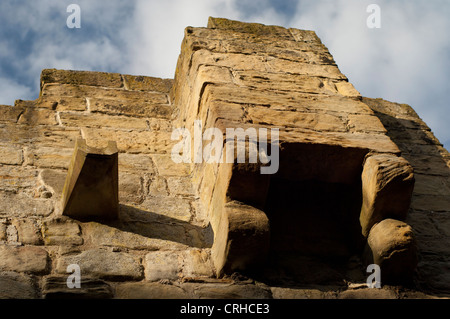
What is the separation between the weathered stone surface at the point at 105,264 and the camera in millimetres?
2250

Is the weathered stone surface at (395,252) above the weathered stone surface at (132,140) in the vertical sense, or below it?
below

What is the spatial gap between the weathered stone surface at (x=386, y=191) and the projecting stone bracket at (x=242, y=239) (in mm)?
489

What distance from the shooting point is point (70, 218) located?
2.60m

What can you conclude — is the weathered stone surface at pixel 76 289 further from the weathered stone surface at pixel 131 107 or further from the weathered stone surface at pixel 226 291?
the weathered stone surface at pixel 131 107

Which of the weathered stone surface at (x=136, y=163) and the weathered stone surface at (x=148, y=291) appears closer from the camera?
the weathered stone surface at (x=148, y=291)

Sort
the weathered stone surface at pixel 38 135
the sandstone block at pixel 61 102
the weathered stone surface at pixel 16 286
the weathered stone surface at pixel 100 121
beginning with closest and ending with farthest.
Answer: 1. the weathered stone surface at pixel 16 286
2. the weathered stone surface at pixel 38 135
3. the weathered stone surface at pixel 100 121
4. the sandstone block at pixel 61 102

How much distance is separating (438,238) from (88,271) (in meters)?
1.79

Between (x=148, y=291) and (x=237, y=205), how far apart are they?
0.51 metres

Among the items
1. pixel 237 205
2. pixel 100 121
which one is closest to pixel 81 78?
pixel 100 121

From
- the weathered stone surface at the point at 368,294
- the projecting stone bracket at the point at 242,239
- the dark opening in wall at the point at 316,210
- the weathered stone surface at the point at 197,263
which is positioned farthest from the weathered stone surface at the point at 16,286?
the weathered stone surface at the point at 368,294

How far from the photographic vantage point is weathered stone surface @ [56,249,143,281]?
2.25 m
